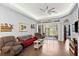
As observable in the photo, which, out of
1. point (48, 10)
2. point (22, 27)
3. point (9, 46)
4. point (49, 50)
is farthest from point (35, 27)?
point (9, 46)

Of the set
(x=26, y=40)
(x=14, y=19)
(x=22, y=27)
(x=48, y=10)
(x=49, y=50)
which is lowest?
(x=49, y=50)

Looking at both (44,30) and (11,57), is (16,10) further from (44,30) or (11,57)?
(11,57)

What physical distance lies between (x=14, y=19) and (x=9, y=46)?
720mm

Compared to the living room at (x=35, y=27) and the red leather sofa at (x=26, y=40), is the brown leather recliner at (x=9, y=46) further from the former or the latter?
the red leather sofa at (x=26, y=40)

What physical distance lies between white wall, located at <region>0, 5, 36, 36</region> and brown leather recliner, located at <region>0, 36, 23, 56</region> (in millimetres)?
141

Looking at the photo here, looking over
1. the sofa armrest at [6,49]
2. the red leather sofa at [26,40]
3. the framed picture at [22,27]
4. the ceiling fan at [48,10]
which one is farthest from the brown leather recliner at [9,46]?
the ceiling fan at [48,10]

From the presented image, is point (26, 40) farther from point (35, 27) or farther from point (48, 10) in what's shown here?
point (48, 10)

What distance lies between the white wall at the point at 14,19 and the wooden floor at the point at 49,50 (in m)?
0.49

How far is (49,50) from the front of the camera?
121 inches

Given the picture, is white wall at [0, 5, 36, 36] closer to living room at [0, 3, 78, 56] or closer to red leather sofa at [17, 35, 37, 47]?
living room at [0, 3, 78, 56]

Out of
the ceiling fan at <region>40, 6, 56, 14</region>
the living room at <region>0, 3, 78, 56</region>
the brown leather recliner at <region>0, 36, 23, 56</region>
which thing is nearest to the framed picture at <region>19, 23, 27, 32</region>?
the living room at <region>0, 3, 78, 56</region>

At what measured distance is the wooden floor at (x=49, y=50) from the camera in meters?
3.04

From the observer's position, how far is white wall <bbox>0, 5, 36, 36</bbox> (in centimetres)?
288

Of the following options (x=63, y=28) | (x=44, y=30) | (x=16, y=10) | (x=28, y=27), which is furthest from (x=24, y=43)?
(x=63, y=28)
